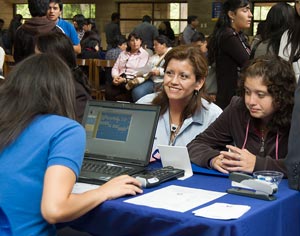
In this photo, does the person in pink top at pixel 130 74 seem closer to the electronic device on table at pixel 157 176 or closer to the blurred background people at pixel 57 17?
the blurred background people at pixel 57 17

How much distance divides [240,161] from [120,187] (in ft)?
1.78

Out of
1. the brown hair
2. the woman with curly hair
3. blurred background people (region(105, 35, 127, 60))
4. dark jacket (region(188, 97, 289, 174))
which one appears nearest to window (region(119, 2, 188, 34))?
blurred background people (region(105, 35, 127, 60))

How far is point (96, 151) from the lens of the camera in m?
2.34

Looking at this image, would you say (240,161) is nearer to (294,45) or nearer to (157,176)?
(157,176)

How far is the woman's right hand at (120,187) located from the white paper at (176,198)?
4cm

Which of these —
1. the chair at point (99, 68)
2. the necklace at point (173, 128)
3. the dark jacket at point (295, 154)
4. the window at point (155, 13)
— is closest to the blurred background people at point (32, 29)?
the necklace at point (173, 128)

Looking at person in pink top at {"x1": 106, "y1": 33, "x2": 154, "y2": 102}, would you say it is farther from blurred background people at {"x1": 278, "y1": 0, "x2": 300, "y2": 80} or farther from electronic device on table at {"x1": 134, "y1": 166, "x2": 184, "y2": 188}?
electronic device on table at {"x1": 134, "y1": 166, "x2": 184, "y2": 188}

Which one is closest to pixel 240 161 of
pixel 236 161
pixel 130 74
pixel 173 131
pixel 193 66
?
pixel 236 161

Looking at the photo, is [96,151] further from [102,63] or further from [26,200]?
[102,63]

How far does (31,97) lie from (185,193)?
0.58m

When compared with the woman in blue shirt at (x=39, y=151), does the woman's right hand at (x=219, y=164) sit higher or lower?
lower

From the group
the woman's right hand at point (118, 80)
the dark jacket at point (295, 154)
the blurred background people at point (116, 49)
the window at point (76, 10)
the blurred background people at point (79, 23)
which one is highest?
the window at point (76, 10)

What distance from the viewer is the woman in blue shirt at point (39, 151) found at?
65.5 inches

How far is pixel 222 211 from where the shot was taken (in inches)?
65.0
